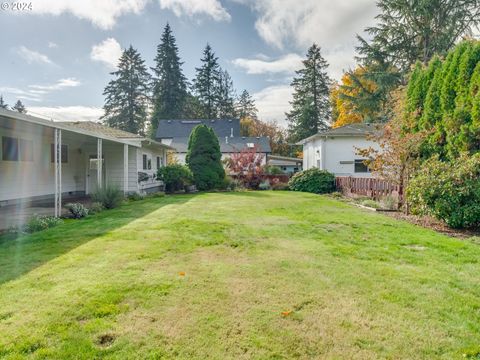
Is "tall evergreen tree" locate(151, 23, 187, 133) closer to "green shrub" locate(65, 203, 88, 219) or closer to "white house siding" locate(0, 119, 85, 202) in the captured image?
"white house siding" locate(0, 119, 85, 202)

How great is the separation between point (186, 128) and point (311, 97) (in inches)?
622

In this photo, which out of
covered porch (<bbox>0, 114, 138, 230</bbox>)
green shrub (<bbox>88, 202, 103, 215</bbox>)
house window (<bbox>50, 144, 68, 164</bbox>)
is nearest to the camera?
covered porch (<bbox>0, 114, 138, 230</bbox>)

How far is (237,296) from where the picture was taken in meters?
3.42

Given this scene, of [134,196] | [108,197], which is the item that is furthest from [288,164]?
[108,197]

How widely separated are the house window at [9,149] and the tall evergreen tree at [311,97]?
3100cm

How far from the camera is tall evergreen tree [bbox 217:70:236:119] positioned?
47.8 metres

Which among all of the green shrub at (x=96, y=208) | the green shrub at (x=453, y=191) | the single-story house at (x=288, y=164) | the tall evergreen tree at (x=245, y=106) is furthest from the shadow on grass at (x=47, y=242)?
the tall evergreen tree at (x=245, y=106)

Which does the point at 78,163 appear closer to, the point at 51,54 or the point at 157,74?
the point at 51,54

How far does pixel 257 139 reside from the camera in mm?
34062

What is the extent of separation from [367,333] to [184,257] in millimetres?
2897

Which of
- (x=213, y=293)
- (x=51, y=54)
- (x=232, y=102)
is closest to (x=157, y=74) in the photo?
(x=232, y=102)

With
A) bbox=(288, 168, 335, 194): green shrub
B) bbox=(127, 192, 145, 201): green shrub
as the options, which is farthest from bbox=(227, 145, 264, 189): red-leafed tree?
bbox=(127, 192, 145, 201): green shrub

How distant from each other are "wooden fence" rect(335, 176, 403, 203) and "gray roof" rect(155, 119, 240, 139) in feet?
70.3

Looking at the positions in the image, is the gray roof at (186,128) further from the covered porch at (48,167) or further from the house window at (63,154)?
the house window at (63,154)
